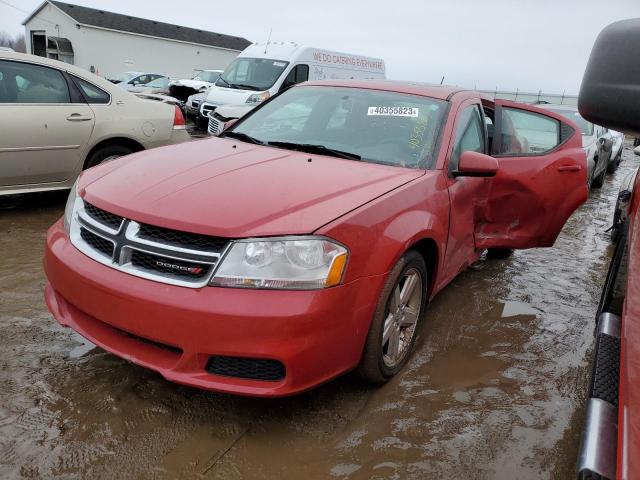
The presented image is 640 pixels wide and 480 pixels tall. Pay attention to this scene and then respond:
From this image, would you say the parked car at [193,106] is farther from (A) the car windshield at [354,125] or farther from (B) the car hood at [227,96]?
(A) the car windshield at [354,125]

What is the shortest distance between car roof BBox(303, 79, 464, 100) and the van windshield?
28.4 feet

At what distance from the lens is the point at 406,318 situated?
2.96 m

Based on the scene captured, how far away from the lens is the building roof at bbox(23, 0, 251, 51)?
127 ft

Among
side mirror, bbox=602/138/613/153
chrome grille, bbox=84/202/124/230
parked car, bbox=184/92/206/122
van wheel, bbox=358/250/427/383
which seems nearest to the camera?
chrome grille, bbox=84/202/124/230

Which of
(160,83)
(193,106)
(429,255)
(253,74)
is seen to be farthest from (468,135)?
(160,83)

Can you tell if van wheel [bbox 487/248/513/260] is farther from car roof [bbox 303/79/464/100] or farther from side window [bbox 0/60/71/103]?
side window [bbox 0/60/71/103]

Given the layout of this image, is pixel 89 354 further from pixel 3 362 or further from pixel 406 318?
pixel 406 318

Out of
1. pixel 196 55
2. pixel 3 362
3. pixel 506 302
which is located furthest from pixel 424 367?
pixel 196 55

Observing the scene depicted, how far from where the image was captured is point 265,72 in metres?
12.7

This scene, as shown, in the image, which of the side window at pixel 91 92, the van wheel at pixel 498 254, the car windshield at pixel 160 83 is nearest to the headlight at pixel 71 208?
the side window at pixel 91 92

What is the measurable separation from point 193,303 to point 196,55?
44.4 meters

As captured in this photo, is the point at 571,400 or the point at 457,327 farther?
the point at 457,327

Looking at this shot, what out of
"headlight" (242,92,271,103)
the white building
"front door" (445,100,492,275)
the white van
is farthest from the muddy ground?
the white building

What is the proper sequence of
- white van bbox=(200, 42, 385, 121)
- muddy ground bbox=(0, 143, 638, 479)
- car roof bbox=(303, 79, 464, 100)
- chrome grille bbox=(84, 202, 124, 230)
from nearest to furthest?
1. muddy ground bbox=(0, 143, 638, 479)
2. chrome grille bbox=(84, 202, 124, 230)
3. car roof bbox=(303, 79, 464, 100)
4. white van bbox=(200, 42, 385, 121)
